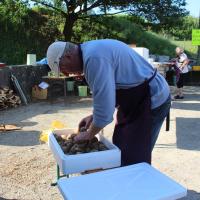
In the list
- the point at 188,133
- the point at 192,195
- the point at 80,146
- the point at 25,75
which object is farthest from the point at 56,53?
the point at 25,75

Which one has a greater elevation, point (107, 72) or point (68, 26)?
point (68, 26)

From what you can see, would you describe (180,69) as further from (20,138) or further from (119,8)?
(20,138)

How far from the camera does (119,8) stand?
47.6 ft

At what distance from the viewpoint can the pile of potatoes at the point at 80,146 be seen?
2990mm

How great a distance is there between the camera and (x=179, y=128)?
7496mm

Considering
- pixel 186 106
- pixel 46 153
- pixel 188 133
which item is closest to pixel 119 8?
pixel 186 106

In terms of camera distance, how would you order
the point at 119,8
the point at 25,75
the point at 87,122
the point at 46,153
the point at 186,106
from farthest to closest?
the point at 119,8, the point at 25,75, the point at 186,106, the point at 46,153, the point at 87,122

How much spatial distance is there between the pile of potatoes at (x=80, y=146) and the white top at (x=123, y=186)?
0.43 meters

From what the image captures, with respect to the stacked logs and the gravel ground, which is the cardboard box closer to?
the stacked logs

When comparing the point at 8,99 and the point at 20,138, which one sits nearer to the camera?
the point at 20,138

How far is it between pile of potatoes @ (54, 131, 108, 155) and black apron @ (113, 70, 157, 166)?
187 millimetres

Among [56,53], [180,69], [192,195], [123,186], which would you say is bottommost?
[192,195]

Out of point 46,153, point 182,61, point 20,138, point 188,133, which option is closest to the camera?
point 46,153

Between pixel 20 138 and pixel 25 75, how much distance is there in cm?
441
